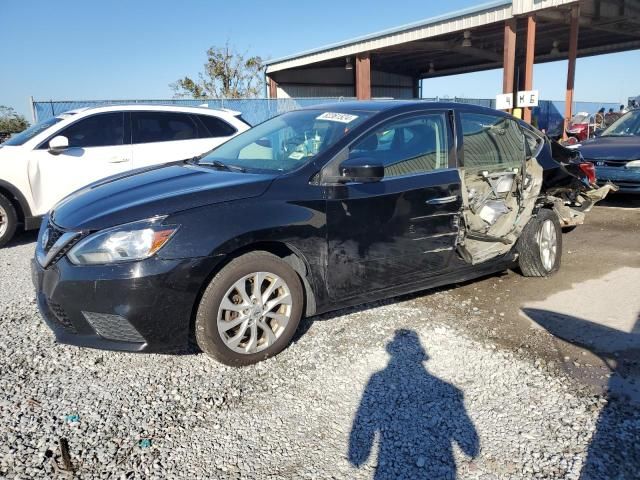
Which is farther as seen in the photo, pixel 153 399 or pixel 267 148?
pixel 267 148

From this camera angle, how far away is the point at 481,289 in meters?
4.70

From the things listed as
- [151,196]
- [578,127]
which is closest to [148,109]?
[151,196]

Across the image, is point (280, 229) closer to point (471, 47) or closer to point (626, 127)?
point (626, 127)

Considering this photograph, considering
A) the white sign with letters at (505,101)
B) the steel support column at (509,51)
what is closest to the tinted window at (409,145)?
the white sign with letters at (505,101)

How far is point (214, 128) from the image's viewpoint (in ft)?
24.9

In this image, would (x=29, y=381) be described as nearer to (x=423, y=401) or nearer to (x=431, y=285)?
(x=423, y=401)

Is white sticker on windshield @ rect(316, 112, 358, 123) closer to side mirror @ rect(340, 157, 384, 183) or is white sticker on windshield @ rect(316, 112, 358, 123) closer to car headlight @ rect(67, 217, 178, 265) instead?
side mirror @ rect(340, 157, 384, 183)

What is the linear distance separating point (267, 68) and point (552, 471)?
28308 mm

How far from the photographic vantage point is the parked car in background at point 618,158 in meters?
7.93

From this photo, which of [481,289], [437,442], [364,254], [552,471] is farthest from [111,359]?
[481,289]

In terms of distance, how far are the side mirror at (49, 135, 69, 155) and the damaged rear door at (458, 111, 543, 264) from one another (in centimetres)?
482

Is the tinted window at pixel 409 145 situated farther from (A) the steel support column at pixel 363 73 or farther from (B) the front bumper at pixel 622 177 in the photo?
(A) the steel support column at pixel 363 73

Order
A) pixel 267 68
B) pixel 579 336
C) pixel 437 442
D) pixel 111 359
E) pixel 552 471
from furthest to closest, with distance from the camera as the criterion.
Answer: pixel 267 68
pixel 579 336
pixel 111 359
pixel 437 442
pixel 552 471

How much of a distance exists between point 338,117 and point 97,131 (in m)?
4.32
